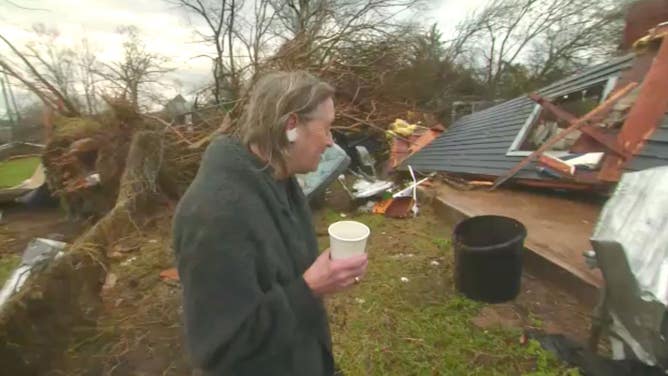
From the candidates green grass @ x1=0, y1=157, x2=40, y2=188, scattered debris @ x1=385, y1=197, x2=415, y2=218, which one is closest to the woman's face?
scattered debris @ x1=385, y1=197, x2=415, y2=218

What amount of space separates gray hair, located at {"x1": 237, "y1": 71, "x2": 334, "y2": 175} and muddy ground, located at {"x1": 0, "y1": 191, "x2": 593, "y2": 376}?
2206 millimetres

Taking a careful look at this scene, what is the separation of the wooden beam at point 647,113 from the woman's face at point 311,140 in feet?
14.9

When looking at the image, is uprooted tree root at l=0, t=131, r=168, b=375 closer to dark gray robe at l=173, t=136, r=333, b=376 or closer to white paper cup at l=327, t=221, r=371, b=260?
dark gray robe at l=173, t=136, r=333, b=376

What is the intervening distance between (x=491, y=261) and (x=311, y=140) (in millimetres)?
2638

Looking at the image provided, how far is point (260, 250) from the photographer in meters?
1.16

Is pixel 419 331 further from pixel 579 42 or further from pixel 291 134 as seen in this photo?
pixel 579 42

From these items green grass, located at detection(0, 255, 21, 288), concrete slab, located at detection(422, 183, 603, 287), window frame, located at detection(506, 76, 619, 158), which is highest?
window frame, located at detection(506, 76, 619, 158)

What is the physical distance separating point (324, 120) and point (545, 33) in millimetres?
28144

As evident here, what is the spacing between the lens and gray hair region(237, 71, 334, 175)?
1.28m

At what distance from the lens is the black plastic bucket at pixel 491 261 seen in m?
3.33

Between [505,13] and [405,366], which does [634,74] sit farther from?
[505,13]

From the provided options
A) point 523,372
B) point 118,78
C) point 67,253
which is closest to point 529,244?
point 523,372

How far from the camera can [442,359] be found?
2.84 m

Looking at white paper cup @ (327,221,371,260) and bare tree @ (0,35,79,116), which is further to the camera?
bare tree @ (0,35,79,116)
